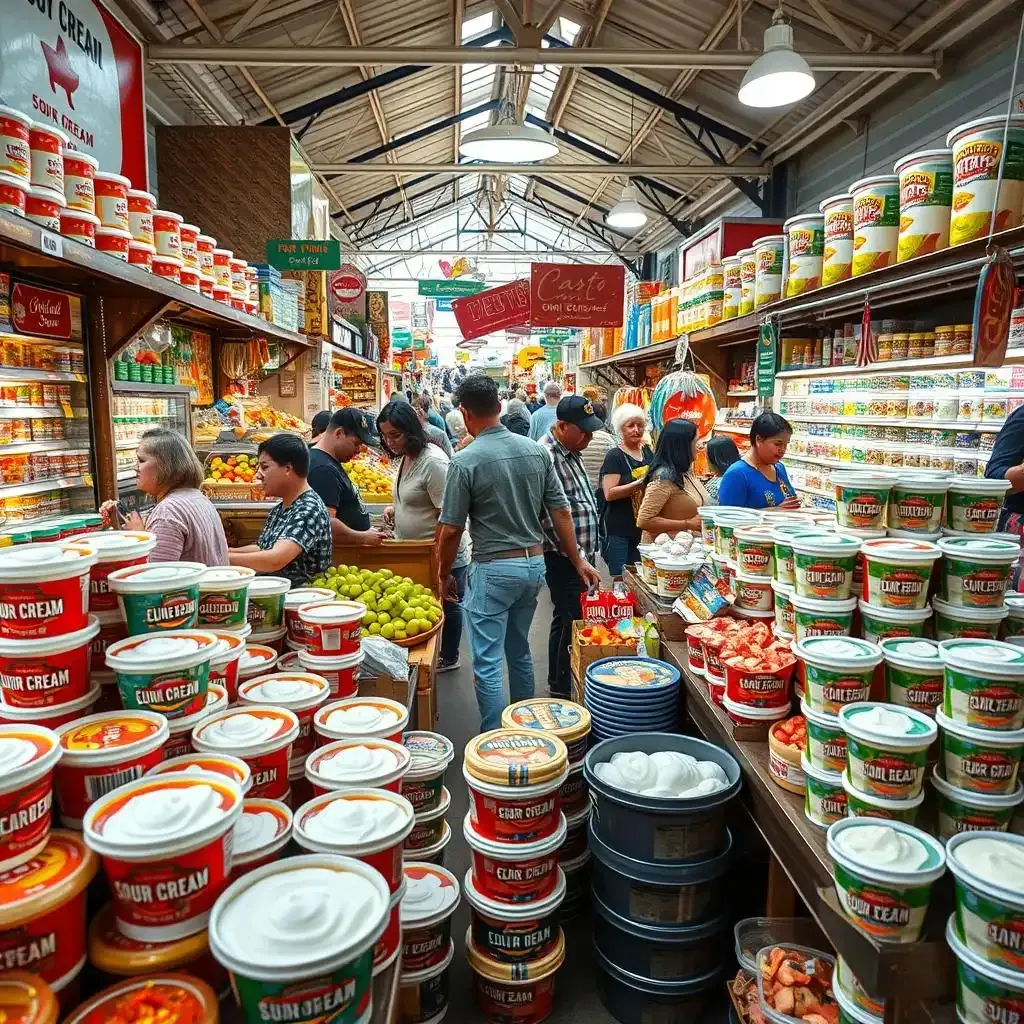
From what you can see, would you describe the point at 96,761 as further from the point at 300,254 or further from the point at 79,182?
the point at 300,254

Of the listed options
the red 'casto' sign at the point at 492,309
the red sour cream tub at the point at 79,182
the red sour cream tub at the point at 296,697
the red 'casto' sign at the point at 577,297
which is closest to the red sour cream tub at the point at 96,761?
the red sour cream tub at the point at 296,697

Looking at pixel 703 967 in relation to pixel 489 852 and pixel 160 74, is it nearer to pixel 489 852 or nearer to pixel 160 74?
pixel 489 852

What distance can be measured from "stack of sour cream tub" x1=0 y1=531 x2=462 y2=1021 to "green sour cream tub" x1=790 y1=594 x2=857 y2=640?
114 centimetres

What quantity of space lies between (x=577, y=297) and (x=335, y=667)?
8.42m

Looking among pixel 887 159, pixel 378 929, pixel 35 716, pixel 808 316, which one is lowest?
pixel 378 929

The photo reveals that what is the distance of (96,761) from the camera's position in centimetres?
128

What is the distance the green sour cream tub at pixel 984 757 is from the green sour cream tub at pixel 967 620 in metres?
0.40

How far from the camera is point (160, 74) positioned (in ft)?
24.8

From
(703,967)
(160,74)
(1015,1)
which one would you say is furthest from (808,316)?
(160,74)

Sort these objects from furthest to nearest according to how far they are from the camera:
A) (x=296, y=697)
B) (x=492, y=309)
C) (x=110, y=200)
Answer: (x=492, y=309) < (x=110, y=200) < (x=296, y=697)

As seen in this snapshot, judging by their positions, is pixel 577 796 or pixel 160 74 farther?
pixel 160 74

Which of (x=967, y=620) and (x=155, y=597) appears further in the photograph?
(x=967, y=620)

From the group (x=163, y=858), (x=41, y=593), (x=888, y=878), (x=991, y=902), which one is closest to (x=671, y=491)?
(x=888, y=878)

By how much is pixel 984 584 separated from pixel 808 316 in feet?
13.9
